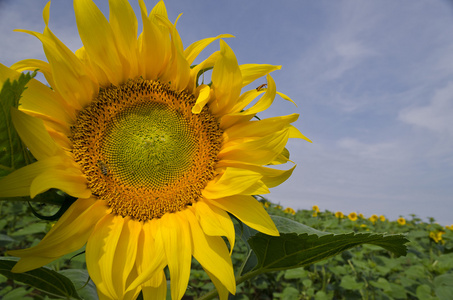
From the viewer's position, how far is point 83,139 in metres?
1.29

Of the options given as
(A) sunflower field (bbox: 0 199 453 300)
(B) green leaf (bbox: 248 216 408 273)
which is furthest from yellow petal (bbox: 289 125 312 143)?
(A) sunflower field (bbox: 0 199 453 300)

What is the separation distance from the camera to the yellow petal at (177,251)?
44.4 inches

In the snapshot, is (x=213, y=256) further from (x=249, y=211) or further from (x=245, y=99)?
(x=245, y=99)

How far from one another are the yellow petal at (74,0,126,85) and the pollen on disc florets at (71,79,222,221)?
0.13 m

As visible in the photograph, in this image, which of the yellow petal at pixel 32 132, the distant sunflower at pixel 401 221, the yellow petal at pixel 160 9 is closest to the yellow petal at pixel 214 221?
the yellow petal at pixel 32 132

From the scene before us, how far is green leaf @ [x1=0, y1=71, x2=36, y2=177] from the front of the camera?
1000 mm

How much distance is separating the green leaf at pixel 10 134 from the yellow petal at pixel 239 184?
610mm

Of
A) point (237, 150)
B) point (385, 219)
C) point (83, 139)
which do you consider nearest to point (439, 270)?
point (237, 150)

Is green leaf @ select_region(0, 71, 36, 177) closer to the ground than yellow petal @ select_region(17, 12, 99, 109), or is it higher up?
closer to the ground

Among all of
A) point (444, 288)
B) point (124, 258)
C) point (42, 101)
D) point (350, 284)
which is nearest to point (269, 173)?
point (124, 258)

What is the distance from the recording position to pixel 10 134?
3.57 feet

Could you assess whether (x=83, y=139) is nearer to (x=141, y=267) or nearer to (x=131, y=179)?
Result: (x=131, y=179)

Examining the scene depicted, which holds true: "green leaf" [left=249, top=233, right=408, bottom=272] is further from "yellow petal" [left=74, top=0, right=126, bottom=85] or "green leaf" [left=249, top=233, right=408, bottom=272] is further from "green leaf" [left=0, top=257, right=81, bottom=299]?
"yellow petal" [left=74, top=0, right=126, bottom=85]

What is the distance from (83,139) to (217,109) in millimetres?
482
